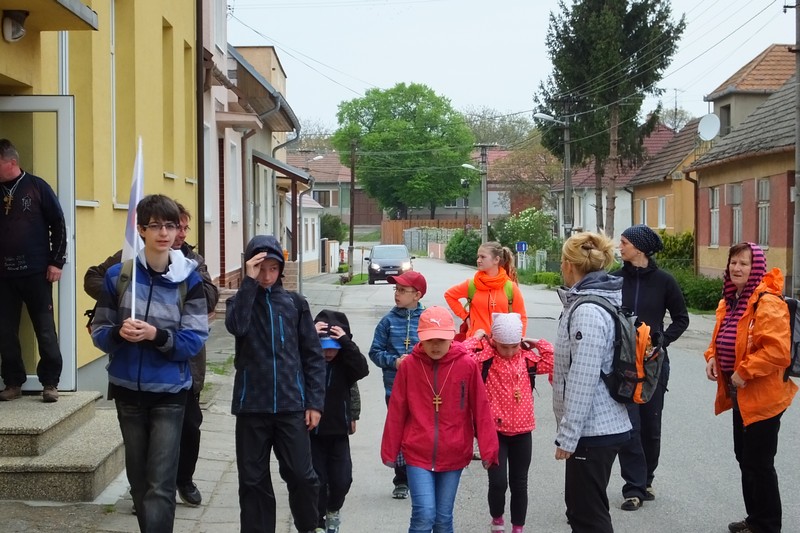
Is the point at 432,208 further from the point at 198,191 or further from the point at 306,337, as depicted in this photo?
the point at 306,337

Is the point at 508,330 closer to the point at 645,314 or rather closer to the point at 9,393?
the point at 645,314

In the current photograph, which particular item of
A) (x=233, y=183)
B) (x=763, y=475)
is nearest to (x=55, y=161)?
(x=763, y=475)

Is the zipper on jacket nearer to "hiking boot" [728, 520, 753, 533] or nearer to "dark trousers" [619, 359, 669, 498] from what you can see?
"dark trousers" [619, 359, 669, 498]

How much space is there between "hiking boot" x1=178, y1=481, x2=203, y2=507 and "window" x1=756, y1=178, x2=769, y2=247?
2504 cm

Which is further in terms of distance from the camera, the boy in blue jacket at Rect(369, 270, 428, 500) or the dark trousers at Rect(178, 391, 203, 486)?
the boy in blue jacket at Rect(369, 270, 428, 500)

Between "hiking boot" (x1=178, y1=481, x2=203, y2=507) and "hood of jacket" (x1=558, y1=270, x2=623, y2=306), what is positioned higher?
"hood of jacket" (x1=558, y1=270, x2=623, y2=306)

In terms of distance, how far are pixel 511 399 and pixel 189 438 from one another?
79.2 inches

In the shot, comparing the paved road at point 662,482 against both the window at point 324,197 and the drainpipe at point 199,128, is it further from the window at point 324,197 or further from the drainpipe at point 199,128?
the window at point 324,197

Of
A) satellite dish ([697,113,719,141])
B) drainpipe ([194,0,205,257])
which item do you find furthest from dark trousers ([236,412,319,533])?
satellite dish ([697,113,719,141])

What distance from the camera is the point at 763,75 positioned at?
35.6 metres

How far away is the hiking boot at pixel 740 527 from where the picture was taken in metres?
6.47

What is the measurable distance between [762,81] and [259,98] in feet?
56.7

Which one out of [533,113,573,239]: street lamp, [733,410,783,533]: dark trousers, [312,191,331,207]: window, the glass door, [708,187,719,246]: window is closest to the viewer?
[733,410,783,533]: dark trousers

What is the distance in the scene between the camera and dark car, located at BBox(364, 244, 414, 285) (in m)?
45.7
